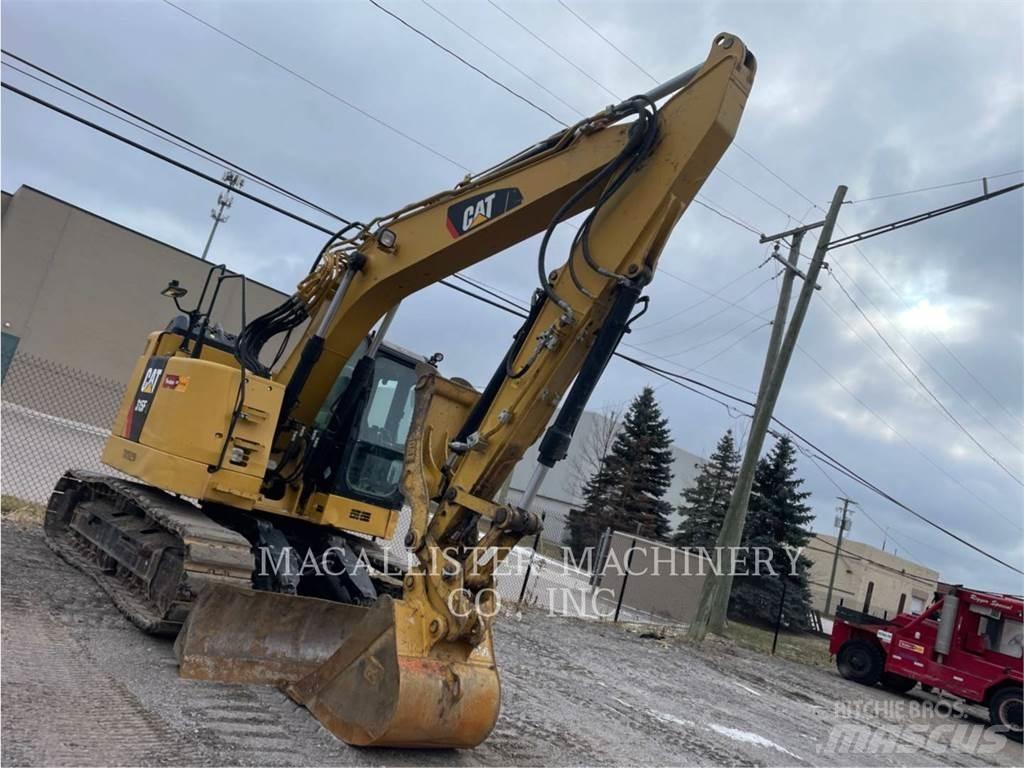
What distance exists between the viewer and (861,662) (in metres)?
15.2

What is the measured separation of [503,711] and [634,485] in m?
28.9

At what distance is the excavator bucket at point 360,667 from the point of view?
435 cm

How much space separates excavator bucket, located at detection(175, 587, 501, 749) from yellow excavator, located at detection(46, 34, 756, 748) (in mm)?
13

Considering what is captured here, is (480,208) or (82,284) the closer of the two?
(480,208)

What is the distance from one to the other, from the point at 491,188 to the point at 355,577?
11.2 ft

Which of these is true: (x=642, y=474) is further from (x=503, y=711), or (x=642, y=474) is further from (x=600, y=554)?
(x=503, y=711)

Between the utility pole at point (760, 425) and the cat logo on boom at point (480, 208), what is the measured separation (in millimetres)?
11395

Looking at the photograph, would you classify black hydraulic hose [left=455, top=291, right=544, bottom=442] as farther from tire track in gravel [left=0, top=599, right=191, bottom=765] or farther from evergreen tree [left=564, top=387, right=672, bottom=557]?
evergreen tree [left=564, top=387, right=672, bottom=557]

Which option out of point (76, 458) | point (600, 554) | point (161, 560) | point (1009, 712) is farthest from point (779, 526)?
point (161, 560)

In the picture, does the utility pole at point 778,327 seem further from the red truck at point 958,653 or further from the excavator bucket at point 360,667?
the excavator bucket at point 360,667

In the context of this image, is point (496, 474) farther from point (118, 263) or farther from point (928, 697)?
point (118, 263)

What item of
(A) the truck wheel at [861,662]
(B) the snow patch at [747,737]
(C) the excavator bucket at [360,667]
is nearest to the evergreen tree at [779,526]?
(A) the truck wheel at [861,662]

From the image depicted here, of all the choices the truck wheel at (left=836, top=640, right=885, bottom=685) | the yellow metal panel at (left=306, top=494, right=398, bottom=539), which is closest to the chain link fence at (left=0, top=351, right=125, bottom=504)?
the yellow metal panel at (left=306, top=494, right=398, bottom=539)

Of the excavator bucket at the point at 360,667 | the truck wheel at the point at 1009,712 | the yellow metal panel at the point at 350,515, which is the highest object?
the yellow metal panel at the point at 350,515
